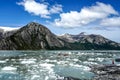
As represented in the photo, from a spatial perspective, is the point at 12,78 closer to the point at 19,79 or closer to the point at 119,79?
the point at 19,79

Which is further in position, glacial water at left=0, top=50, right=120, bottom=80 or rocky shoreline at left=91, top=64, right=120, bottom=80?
glacial water at left=0, top=50, right=120, bottom=80

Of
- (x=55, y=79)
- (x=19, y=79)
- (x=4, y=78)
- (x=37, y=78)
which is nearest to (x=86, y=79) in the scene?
(x=55, y=79)

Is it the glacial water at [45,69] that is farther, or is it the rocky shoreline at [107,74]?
the glacial water at [45,69]

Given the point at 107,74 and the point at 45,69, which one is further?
the point at 45,69

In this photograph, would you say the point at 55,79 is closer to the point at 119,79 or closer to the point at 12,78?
the point at 12,78

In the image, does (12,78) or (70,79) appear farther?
(12,78)

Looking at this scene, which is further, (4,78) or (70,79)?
(4,78)

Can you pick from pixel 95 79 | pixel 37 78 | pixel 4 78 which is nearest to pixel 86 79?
pixel 95 79

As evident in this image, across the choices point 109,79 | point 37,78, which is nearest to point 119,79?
point 109,79
